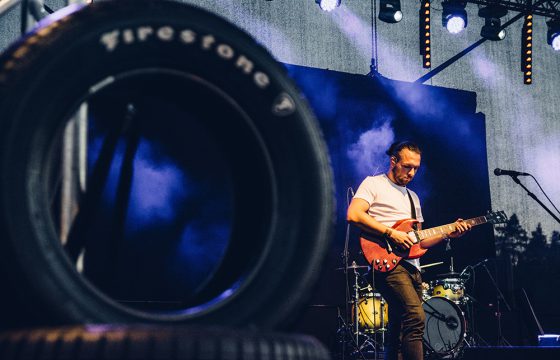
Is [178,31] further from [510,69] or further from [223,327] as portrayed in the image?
[510,69]

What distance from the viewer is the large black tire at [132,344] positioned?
1158 millimetres

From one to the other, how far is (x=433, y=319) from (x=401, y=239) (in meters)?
3.62

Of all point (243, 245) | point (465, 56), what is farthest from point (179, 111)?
point (465, 56)

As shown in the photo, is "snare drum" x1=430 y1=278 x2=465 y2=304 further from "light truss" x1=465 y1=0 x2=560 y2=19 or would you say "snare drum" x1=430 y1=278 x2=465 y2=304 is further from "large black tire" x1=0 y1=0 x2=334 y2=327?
"large black tire" x1=0 y1=0 x2=334 y2=327

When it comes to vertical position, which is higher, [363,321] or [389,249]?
[389,249]

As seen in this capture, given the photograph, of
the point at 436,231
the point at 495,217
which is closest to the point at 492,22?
the point at 495,217

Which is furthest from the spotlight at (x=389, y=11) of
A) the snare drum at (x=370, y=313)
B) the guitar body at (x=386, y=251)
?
the guitar body at (x=386, y=251)

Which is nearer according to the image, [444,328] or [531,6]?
[444,328]

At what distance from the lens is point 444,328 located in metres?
8.05

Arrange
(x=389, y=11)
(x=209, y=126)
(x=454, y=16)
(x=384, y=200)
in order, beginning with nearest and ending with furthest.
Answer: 1. (x=209, y=126)
2. (x=384, y=200)
3. (x=389, y=11)
4. (x=454, y=16)

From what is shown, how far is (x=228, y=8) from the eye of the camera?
9.73m

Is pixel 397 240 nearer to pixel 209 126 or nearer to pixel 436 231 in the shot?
pixel 436 231

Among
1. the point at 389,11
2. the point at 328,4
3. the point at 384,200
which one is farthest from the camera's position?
the point at 389,11

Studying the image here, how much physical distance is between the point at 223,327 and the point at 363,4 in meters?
10.0
